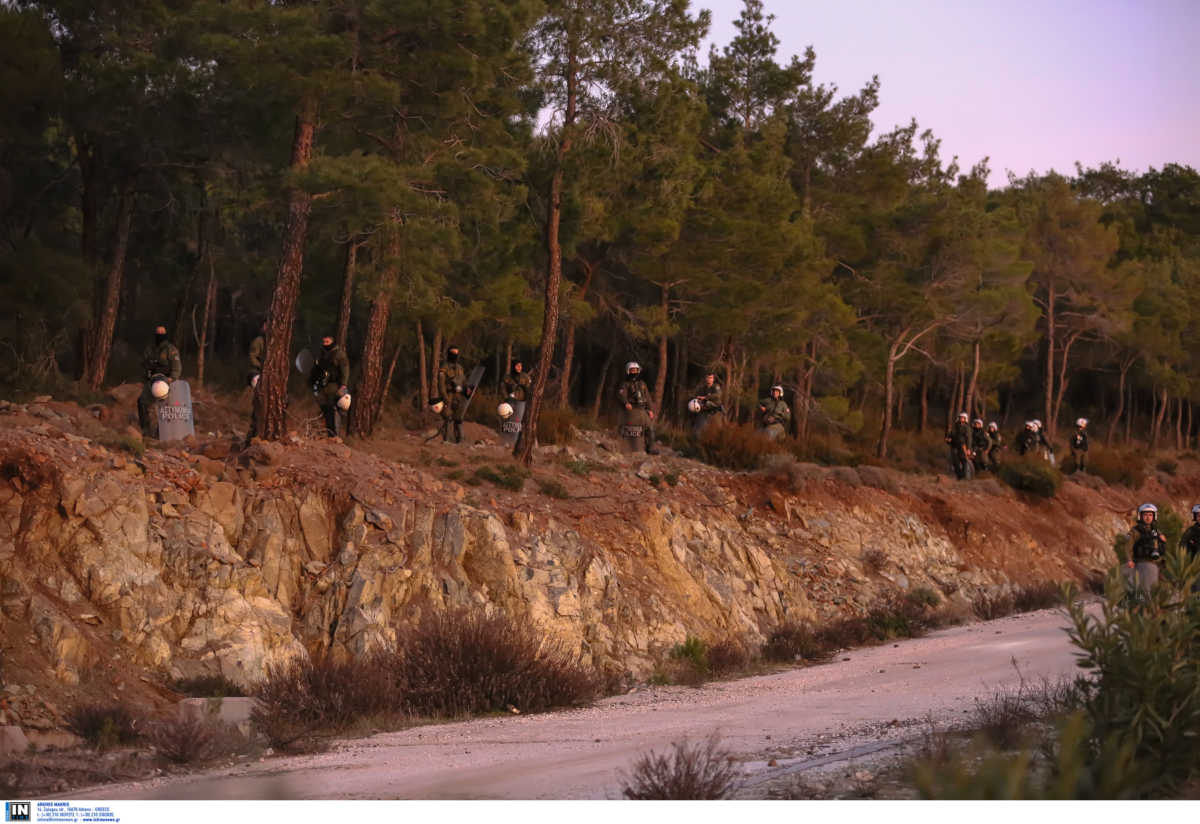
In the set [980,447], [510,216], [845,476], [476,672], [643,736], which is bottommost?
[476,672]

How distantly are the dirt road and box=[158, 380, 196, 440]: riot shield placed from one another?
25.3 feet

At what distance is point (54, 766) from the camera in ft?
31.8

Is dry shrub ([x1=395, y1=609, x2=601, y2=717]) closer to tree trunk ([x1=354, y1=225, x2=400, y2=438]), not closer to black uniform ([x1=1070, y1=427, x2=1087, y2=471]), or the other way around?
tree trunk ([x1=354, y1=225, x2=400, y2=438])

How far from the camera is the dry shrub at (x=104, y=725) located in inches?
430

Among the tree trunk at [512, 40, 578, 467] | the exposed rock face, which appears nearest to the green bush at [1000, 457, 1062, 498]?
the exposed rock face

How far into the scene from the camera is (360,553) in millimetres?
16203

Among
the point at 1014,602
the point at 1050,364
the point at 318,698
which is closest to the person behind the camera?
the point at 318,698

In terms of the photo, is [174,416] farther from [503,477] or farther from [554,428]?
[554,428]

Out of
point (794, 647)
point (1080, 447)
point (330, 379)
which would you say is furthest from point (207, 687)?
point (1080, 447)

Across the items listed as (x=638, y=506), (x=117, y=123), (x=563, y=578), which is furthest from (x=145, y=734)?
(x=117, y=123)

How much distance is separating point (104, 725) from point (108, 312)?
A: 16166 millimetres

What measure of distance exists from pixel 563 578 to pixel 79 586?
6434 mm

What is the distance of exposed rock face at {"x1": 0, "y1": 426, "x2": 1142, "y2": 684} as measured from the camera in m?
13.8

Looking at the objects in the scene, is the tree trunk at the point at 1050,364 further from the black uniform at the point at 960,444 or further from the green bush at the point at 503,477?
the green bush at the point at 503,477
